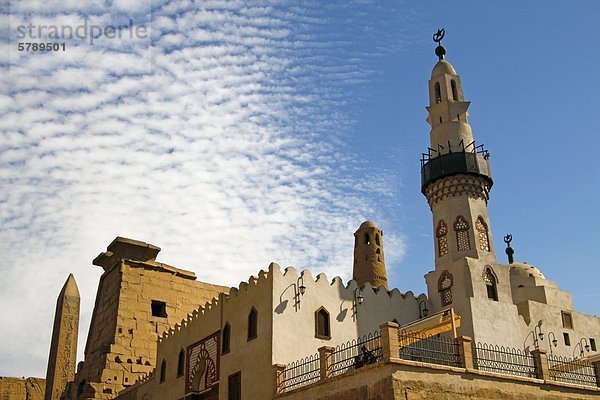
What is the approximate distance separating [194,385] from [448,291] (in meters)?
A: 7.79

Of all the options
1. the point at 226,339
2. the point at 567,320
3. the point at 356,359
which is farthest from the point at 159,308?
the point at 567,320

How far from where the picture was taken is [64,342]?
1018 inches

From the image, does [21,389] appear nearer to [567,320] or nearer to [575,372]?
[567,320]

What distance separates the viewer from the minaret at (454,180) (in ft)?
63.1

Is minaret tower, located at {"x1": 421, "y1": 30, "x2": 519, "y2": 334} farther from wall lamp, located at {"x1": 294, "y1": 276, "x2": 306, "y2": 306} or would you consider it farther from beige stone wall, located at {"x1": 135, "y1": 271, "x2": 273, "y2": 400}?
beige stone wall, located at {"x1": 135, "y1": 271, "x2": 273, "y2": 400}

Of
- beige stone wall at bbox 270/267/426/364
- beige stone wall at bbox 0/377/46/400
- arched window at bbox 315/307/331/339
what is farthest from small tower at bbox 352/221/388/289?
beige stone wall at bbox 0/377/46/400

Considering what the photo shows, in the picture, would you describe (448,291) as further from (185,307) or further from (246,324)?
(185,307)

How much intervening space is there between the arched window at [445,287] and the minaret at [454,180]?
Answer: 46cm

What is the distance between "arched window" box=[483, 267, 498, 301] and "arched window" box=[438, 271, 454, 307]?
955mm

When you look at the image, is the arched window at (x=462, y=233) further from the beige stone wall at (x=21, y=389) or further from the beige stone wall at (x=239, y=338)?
the beige stone wall at (x=21, y=389)

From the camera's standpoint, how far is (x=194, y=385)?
62.4 feet

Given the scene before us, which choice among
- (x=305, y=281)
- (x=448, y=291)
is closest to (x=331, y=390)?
(x=305, y=281)

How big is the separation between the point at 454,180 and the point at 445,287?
3324mm

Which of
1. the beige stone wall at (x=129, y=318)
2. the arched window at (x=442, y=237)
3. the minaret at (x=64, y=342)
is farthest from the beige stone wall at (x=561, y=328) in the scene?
the minaret at (x=64, y=342)
